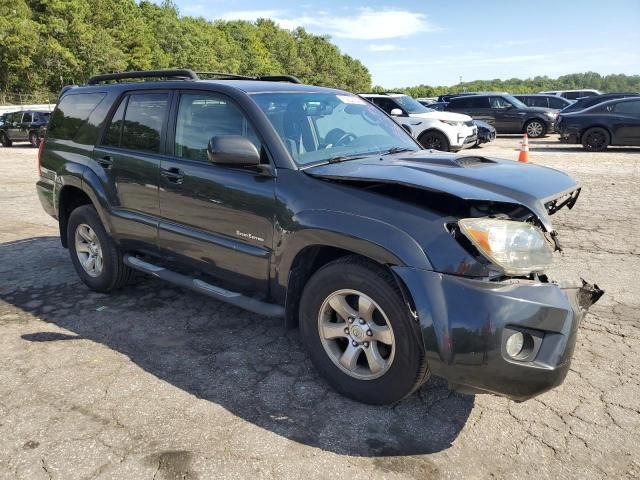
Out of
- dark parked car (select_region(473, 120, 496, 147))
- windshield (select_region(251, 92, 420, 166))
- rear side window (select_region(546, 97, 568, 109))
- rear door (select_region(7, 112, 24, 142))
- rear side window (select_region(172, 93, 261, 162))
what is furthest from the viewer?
rear side window (select_region(546, 97, 568, 109))

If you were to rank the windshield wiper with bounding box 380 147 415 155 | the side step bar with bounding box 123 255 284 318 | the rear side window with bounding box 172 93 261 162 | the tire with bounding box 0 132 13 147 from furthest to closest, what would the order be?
the tire with bounding box 0 132 13 147 < the windshield wiper with bounding box 380 147 415 155 < the rear side window with bounding box 172 93 261 162 < the side step bar with bounding box 123 255 284 318

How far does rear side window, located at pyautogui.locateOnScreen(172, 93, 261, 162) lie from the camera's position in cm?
337

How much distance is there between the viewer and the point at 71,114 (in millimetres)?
4730

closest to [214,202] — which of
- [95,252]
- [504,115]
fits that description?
[95,252]

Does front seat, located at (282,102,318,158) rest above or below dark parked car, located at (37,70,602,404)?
above

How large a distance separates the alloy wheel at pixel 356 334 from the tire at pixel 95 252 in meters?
2.27

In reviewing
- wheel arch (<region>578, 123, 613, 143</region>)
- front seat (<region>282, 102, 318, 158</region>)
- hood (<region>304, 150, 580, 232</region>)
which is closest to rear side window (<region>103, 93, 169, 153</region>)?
front seat (<region>282, 102, 318, 158</region>)

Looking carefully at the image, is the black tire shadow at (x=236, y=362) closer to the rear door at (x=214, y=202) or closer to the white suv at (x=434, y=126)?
the rear door at (x=214, y=202)

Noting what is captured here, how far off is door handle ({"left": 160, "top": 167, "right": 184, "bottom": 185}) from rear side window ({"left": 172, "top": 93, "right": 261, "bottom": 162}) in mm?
118

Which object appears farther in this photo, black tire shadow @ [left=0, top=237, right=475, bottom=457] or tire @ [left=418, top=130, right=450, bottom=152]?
tire @ [left=418, top=130, right=450, bottom=152]

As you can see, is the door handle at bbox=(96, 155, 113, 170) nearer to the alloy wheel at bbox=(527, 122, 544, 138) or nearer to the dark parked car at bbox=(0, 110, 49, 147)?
the alloy wheel at bbox=(527, 122, 544, 138)

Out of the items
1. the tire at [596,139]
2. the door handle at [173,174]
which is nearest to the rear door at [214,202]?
the door handle at [173,174]

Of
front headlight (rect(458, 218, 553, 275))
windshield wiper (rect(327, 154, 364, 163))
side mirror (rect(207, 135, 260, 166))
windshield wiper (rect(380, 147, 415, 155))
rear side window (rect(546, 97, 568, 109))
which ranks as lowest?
front headlight (rect(458, 218, 553, 275))

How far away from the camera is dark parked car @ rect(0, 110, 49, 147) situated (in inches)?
845
